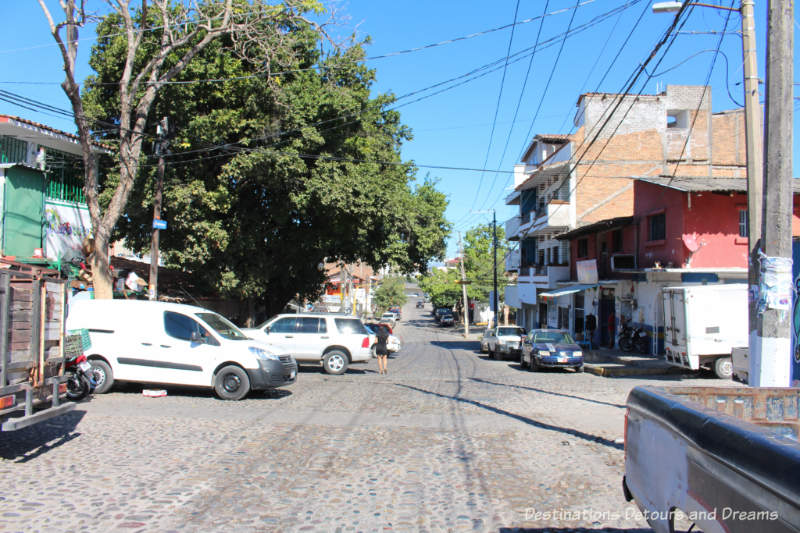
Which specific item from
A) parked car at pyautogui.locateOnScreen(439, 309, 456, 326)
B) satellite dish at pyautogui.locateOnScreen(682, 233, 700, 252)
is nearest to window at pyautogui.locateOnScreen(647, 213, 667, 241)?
satellite dish at pyautogui.locateOnScreen(682, 233, 700, 252)

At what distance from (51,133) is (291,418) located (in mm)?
12142

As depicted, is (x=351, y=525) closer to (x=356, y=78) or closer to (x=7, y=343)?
(x=7, y=343)

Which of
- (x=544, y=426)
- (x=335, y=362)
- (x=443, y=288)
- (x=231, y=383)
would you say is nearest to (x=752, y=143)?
(x=544, y=426)

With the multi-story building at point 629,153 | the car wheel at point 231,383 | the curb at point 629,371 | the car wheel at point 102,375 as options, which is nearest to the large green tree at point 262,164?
the car wheel at point 102,375

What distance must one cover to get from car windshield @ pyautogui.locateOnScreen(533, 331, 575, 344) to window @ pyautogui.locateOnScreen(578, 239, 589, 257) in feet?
39.6

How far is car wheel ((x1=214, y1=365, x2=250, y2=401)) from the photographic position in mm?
11711

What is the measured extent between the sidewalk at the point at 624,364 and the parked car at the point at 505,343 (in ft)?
10.5

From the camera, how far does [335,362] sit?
57.8 ft

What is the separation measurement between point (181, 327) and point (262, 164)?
8.34 meters

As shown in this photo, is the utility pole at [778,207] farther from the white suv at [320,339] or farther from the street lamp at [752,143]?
the white suv at [320,339]

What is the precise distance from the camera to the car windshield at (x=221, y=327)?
40.2ft

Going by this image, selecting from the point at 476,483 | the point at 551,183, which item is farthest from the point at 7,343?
the point at 551,183

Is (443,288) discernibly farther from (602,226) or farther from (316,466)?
(316,466)

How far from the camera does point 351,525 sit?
16.7ft
